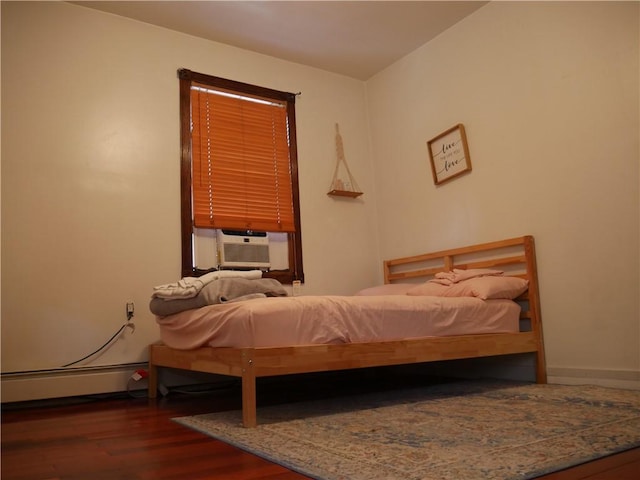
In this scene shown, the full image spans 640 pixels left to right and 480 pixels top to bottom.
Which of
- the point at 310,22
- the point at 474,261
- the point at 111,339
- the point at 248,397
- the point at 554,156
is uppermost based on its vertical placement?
the point at 310,22

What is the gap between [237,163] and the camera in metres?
3.87

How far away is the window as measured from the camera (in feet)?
12.0

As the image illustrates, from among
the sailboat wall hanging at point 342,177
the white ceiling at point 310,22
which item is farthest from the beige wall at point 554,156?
the sailboat wall hanging at point 342,177

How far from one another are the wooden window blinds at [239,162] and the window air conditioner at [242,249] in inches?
2.3

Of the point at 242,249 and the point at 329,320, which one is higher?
the point at 242,249

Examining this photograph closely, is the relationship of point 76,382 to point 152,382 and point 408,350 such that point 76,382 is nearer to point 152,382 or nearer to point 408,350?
point 152,382

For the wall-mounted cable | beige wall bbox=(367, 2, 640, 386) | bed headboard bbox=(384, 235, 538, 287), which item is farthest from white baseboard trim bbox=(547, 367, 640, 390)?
the wall-mounted cable

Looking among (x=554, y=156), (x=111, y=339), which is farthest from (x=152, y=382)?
(x=554, y=156)

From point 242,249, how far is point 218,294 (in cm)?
118

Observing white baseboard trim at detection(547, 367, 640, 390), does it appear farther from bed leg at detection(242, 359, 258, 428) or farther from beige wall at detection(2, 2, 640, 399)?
bed leg at detection(242, 359, 258, 428)

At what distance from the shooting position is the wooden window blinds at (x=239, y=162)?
12.1 feet

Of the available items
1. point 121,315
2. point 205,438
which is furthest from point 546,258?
point 121,315

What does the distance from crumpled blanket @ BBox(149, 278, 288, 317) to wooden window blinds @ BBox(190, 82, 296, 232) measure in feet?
3.23

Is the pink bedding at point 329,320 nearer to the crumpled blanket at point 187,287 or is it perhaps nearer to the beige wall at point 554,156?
the crumpled blanket at point 187,287
